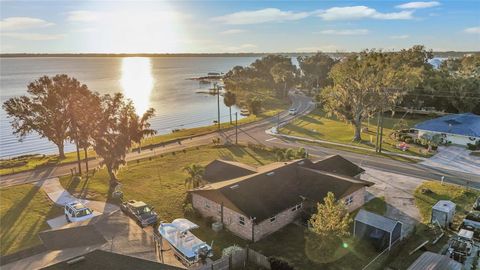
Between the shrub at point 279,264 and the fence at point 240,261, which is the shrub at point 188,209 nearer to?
the fence at point 240,261

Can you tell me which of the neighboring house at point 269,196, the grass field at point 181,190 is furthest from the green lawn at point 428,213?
the neighboring house at point 269,196

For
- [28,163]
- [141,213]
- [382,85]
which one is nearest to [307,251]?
[141,213]

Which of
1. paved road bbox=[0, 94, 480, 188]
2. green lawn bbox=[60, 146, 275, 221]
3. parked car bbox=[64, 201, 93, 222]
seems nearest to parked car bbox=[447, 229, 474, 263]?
paved road bbox=[0, 94, 480, 188]

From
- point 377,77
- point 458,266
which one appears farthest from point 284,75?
point 458,266

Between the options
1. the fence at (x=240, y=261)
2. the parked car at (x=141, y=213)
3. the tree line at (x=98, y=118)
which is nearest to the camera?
the fence at (x=240, y=261)

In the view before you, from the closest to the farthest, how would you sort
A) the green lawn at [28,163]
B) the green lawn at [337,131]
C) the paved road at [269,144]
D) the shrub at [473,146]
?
the paved road at [269,144] < the green lawn at [28,163] < the shrub at [473,146] < the green lawn at [337,131]

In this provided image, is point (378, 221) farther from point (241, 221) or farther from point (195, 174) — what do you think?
point (195, 174)
